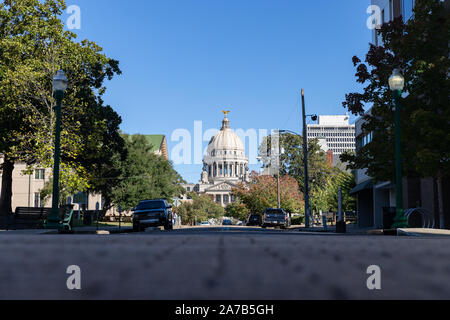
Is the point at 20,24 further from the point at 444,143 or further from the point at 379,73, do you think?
the point at 444,143

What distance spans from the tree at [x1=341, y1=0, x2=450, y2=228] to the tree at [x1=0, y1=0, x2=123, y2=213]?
1457 centimetres

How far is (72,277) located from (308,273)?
1.27 meters

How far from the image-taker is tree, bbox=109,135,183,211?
6481 centimetres

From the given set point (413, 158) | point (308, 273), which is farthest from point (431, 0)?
point (308, 273)

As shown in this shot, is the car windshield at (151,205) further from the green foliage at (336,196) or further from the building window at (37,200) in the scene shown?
the building window at (37,200)

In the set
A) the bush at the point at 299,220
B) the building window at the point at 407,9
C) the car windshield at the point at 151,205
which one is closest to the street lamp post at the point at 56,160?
the car windshield at the point at 151,205

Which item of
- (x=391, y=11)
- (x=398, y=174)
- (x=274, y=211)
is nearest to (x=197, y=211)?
(x=274, y=211)

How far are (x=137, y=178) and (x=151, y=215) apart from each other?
34.6m

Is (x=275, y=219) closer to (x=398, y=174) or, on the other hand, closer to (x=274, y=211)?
(x=274, y=211)

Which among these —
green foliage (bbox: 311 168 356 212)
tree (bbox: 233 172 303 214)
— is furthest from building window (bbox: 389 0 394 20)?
tree (bbox: 233 172 303 214)

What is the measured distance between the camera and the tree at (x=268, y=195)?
78312 millimetres

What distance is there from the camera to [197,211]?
124938mm

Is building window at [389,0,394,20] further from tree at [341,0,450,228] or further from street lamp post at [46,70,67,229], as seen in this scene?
street lamp post at [46,70,67,229]
